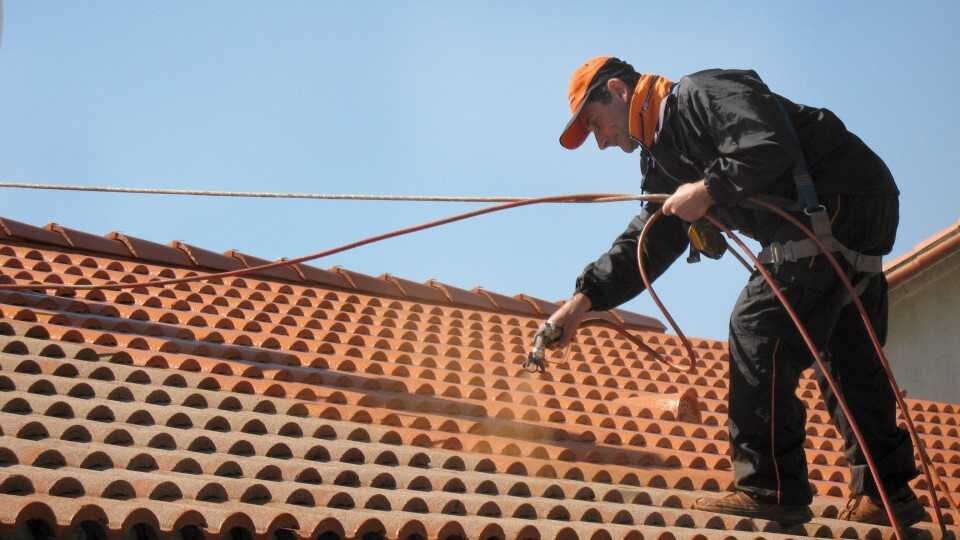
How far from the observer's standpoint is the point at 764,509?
4418 mm

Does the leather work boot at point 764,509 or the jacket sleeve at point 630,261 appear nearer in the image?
the leather work boot at point 764,509

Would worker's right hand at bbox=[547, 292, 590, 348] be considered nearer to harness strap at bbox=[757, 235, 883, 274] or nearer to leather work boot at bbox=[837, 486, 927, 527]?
harness strap at bbox=[757, 235, 883, 274]

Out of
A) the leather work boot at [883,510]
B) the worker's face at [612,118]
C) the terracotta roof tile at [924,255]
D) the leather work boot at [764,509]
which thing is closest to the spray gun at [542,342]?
the worker's face at [612,118]

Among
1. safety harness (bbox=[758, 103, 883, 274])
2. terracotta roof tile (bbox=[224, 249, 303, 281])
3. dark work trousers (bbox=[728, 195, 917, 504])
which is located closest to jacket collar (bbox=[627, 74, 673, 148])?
safety harness (bbox=[758, 103, 883, 274])

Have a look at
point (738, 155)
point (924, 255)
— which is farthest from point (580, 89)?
point (924, 255)

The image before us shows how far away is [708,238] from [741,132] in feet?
1.62

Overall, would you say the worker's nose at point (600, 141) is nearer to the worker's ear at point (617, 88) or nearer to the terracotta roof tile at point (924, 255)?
the worker's ear at point (617, 88)

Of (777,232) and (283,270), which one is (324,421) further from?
(283,270)

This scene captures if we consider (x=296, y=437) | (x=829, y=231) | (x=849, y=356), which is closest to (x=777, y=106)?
(x=829, y=231)

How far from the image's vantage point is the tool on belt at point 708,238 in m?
4.47

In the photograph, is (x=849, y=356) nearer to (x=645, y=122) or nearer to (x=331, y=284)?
(x=645, y=122)

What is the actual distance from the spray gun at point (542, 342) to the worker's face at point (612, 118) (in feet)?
2.24

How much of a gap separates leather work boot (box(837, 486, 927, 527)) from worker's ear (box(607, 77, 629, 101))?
1632mm

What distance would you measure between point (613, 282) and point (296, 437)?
1.27 meters
